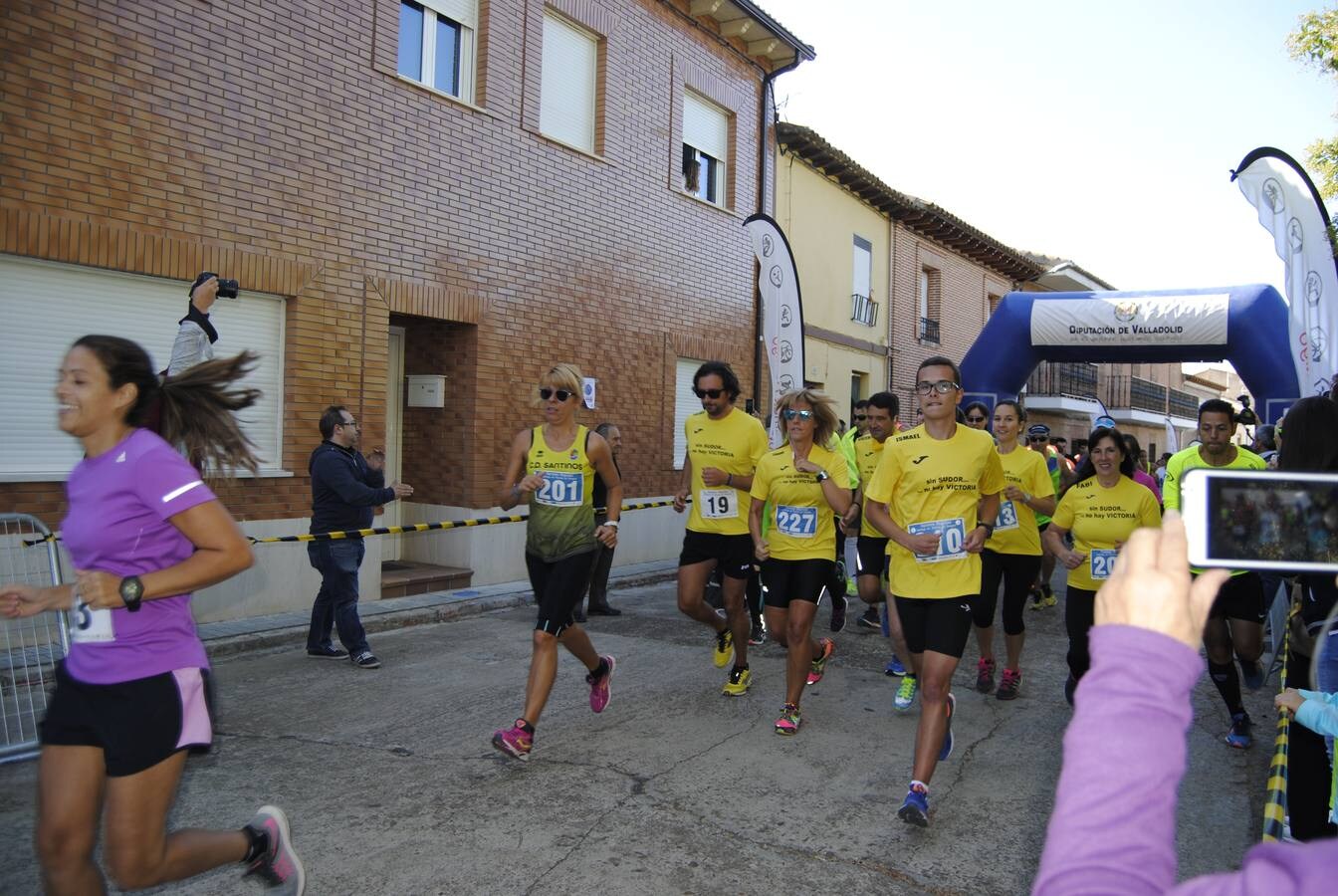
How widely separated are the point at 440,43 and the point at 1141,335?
30.7ft

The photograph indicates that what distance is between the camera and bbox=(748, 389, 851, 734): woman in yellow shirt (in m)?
5.71

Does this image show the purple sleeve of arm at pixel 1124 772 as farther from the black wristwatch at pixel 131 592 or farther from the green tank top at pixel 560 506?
the green tank top at pixel 560 506

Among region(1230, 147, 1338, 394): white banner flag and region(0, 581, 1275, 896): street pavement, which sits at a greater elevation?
region(1230, 147, 1338, 394): white banner flag

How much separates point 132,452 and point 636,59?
11846 millimetres

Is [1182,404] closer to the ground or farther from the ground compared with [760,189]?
closer to the ground

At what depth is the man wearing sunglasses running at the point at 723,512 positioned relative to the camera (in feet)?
21.5

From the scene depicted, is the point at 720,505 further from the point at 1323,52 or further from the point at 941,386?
the point at 1323,52

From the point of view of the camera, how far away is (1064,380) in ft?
105

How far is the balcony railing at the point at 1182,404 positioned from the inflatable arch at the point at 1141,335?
114 ft

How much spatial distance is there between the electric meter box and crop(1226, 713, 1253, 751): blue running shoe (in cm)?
802

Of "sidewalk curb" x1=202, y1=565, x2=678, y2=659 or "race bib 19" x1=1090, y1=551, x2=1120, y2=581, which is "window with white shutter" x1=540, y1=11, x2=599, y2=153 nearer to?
"sidewalk curb" x1=202, y1=565, x2=678, y2=659

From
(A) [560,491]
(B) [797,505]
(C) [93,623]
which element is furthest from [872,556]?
(C) [93,623]

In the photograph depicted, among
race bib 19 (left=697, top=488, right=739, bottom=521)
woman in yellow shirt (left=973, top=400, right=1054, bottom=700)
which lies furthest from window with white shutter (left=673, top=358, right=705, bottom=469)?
woman in yellow shirt (left=973, top=400, right=1054, bottom=700)

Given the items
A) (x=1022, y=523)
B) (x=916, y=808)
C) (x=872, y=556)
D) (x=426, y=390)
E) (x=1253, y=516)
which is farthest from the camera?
(x=426, y=390)
